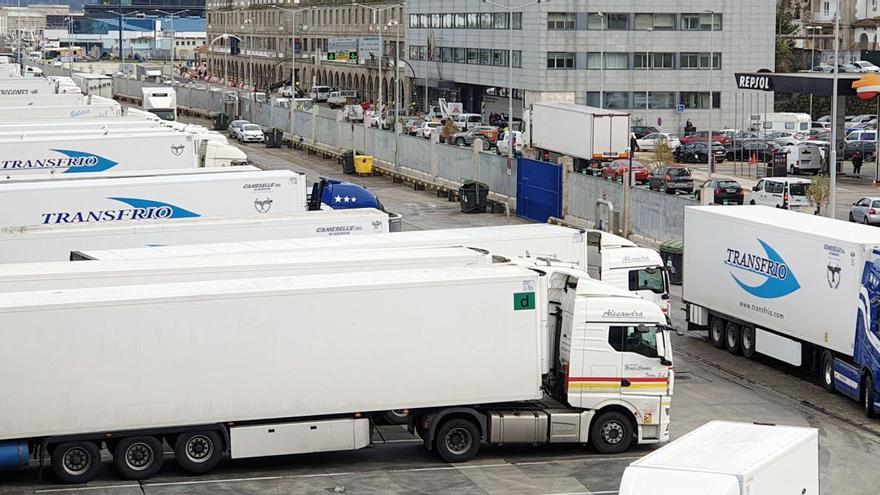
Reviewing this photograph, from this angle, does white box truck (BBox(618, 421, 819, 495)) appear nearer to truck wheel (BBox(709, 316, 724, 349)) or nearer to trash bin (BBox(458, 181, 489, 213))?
truck wheel (BBox(709, 316, 724, 349))

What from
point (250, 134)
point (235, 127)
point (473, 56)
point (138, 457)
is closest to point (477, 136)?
point (250, 134)

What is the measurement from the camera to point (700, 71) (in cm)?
9856

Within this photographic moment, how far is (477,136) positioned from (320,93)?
166ft

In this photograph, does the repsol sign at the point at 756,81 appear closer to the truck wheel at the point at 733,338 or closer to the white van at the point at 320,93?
the truck wheel at the point at 733,338

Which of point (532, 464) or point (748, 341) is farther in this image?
point (748, 341)

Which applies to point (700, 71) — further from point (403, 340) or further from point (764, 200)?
point (403, 340)

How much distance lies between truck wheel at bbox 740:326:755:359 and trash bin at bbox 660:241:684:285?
938cm

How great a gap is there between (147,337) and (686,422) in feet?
33.8

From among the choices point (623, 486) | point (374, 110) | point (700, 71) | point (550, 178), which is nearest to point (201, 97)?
point (374, 110)

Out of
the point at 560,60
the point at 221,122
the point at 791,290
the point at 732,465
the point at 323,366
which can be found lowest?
the point at 323,366

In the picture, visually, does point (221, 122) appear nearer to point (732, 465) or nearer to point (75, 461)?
point (75, 461)

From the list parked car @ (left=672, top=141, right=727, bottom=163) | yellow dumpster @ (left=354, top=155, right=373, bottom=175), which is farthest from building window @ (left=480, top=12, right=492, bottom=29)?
yellow dumpster @ (left=354, top=155, right=373, bottom=175)

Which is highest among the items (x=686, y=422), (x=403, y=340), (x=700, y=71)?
(x=700, y=71)

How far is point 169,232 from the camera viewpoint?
33188 mm
